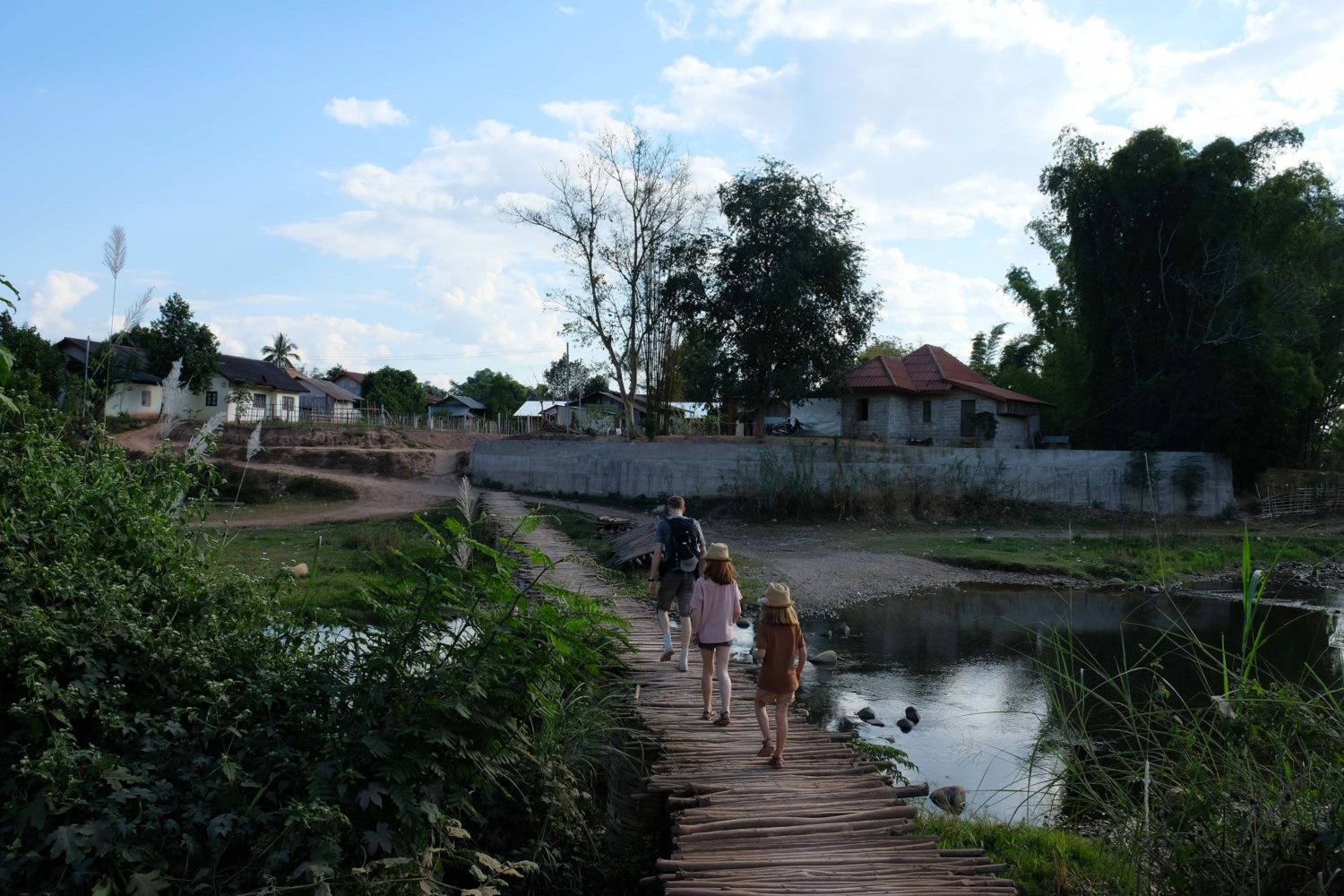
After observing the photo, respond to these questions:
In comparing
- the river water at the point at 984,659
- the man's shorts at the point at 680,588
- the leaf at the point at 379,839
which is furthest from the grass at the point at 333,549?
the leaf at the point at 379,839

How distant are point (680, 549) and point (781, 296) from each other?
851 inches

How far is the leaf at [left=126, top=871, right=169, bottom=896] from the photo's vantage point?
358cm

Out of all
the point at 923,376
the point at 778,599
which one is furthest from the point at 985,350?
the point at 778,599

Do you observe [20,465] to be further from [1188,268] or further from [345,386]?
[345,386]

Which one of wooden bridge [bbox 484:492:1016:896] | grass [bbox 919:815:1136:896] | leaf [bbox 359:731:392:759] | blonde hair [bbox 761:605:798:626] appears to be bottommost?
grass [bbox 919:815:1136:896]

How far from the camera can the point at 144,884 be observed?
11.8 feet

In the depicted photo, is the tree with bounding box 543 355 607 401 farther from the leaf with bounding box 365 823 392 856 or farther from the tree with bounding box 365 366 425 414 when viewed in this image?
the leaf with bounding box 365 823 392 856

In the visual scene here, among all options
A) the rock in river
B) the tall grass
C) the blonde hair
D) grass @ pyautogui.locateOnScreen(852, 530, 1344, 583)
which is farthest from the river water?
grass @ pyautogui.locateOnScreen(852, 530, 1344, 583)

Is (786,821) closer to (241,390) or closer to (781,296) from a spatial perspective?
(781,296)

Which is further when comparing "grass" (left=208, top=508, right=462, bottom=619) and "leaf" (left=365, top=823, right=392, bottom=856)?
"grass" (left=208, top=508, right=462, bottom=619)

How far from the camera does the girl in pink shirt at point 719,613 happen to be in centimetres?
661

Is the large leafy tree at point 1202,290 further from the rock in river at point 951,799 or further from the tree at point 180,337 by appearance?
the tree at point 180,337

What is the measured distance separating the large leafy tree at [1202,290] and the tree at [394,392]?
3974 cm

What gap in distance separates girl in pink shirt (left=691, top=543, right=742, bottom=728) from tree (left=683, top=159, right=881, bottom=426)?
74.4 feet
